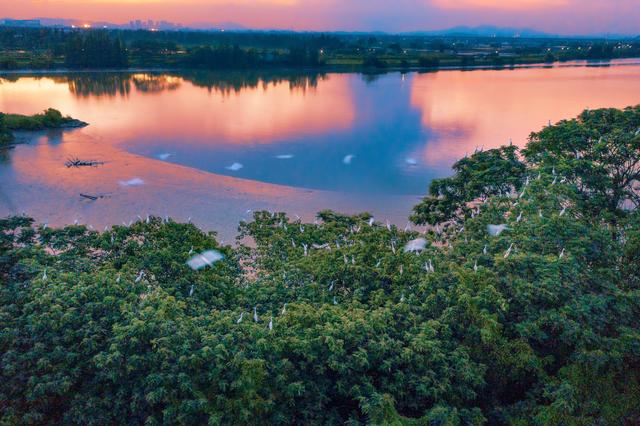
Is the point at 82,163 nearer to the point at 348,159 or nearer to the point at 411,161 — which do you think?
the point at 348,159

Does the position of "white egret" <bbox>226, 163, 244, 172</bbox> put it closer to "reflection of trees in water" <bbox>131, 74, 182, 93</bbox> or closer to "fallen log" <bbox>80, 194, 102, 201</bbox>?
"fallen log" <bbox>80, 194, 102, 201</bbox>

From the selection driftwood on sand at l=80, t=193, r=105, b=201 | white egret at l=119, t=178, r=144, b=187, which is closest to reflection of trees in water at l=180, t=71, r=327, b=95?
white egret at l=119, t=178, r=144, b=187

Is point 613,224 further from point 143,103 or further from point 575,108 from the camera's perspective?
point 143,103

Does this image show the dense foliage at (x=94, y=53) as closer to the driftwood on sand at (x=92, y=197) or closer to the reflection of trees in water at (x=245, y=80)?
the reflection of trees in water at (x=245, y=80)

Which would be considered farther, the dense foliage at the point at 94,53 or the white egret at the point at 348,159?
the dense foliage at the point at 94,53

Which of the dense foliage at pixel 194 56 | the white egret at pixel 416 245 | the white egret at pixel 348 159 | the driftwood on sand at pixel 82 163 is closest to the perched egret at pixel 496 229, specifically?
the white egret at pixel 416 245

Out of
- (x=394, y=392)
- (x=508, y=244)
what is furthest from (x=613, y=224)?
(x=394, y=392)

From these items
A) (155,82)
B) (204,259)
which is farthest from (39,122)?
(204,259)
